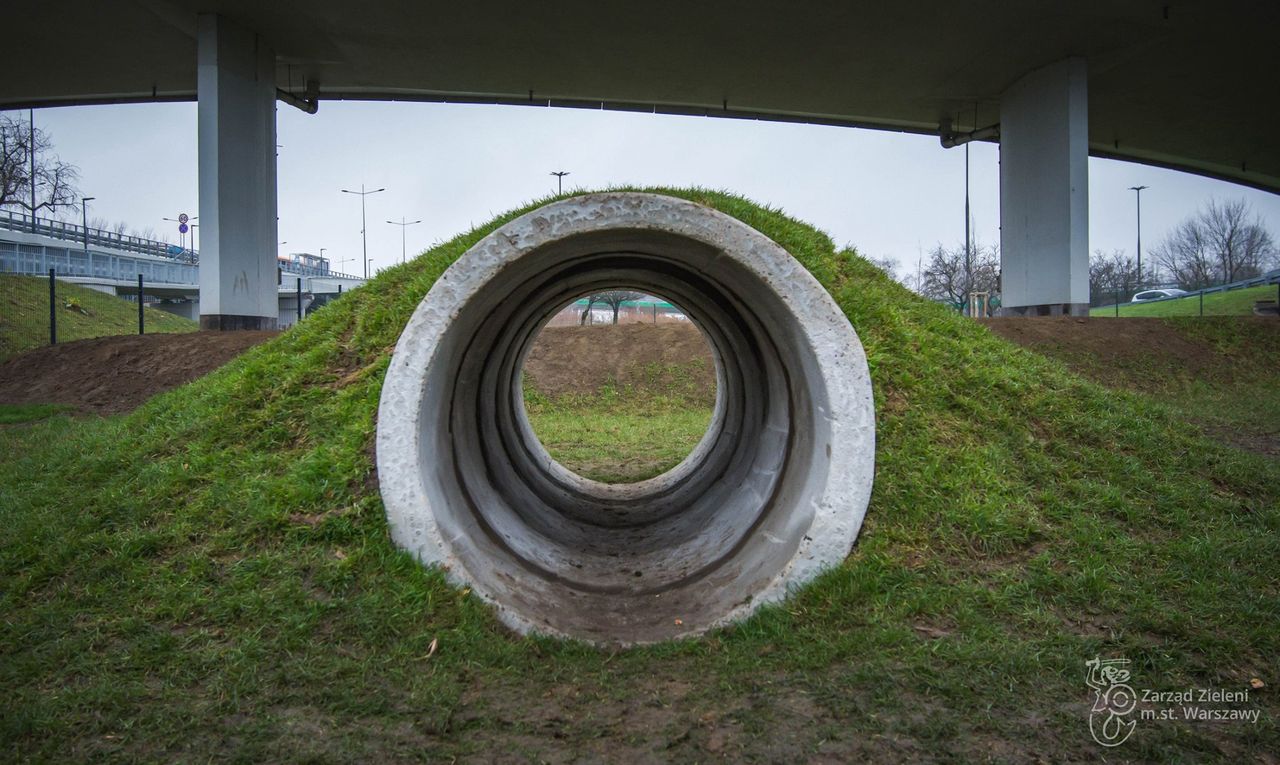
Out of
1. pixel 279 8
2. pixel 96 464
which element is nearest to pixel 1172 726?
pixel 96 464

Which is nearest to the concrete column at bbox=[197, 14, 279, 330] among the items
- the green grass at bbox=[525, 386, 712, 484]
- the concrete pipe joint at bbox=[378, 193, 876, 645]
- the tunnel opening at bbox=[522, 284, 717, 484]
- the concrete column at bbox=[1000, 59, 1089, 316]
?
the tunnel opening at bbox=[522, 284, 717, 484]

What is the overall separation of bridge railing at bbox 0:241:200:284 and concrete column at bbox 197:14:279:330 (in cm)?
1688

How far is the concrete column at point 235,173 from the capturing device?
1536 centimetres

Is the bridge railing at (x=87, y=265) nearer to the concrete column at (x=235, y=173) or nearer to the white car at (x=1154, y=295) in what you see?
the concrete column at (x=235, y=173)

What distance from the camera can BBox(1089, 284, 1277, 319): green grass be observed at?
115ft

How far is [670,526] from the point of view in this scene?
744 cm

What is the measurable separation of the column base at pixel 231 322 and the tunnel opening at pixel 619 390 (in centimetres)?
641

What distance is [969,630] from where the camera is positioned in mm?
4273

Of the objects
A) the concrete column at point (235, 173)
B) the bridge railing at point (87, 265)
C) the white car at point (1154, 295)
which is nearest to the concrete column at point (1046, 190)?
the concrete column at point (235, 173)

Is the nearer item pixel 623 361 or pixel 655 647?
pixel 655 647

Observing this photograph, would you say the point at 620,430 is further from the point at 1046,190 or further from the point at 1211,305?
the point at 1211,305

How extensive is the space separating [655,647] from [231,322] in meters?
15.1

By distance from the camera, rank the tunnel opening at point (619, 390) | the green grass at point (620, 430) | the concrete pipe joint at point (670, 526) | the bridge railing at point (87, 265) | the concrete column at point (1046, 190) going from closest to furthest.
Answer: the concrete pipe joint at point (670, 526) < the green grass at point (620, 430) < the tunnel opening at point (619, 390) < the concrete column at point (1046, 190) < the bridge railing at point (87, 265)

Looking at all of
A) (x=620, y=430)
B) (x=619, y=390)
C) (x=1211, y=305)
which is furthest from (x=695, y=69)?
(x=1211, y=305)
